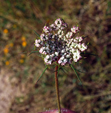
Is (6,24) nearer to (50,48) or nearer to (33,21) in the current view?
(33,21)

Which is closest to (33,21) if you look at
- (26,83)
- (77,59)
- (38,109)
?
(26,83)

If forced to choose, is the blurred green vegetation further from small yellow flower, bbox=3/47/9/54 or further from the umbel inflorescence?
the umbel inflorescence

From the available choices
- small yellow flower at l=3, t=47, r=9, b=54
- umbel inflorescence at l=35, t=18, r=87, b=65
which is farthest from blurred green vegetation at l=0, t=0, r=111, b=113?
umbel inflorescence at l=35, t=18, r=87, b=65

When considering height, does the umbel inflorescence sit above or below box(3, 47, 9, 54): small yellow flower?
below

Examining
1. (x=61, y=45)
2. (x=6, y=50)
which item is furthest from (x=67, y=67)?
(x=6, y=50)

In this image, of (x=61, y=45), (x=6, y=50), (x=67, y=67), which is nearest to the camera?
(x=61, y=45)

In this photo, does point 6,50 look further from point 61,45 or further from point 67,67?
point 61,45
